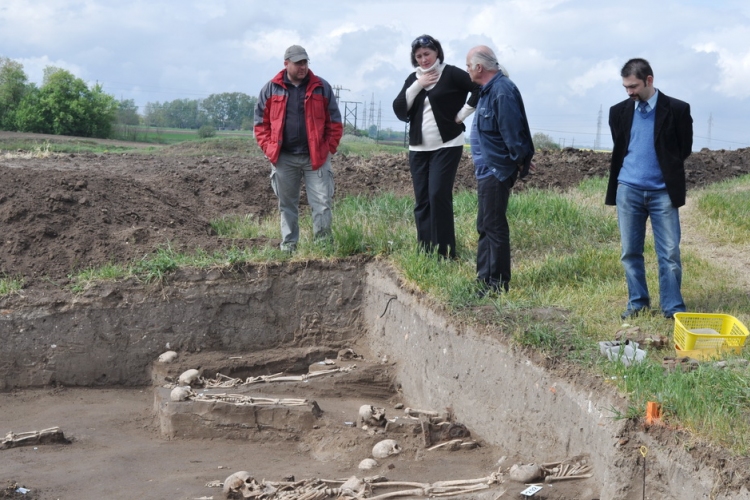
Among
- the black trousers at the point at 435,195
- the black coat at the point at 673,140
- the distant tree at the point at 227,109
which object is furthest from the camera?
the distant tree at the point at 227,109

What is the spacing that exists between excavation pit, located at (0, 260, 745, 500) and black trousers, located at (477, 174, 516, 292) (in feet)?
1.95

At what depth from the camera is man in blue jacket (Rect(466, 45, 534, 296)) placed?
6.37 metres

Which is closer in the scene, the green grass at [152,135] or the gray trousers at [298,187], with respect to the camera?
the gray trousers at [298,187]

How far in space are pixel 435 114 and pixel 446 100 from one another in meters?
0.16

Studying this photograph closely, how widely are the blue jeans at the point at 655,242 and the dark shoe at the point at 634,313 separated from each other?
3cm

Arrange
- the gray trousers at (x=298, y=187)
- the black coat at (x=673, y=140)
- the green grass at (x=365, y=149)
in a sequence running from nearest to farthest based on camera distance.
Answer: the black coat at (x=673, y=140) < the gray trousers at (x=298, y=187) < the green grass at (x=365, y=149)

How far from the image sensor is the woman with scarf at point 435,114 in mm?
7238

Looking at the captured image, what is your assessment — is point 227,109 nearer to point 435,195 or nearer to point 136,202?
point 136,202

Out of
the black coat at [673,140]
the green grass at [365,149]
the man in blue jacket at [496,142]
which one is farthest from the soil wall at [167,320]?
the green grass at [365,149]

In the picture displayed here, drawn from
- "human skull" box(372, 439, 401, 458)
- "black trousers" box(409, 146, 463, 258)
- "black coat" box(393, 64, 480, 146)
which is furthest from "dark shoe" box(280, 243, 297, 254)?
"human skull" box(372, 439, 401, 458)

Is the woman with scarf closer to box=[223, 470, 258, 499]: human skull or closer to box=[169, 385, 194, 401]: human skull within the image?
box=[169, 385, 194, 401]: human skull

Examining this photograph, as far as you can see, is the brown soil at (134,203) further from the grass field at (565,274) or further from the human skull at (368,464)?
the human skull at (368,464)

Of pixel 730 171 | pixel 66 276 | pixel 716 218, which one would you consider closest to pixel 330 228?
pixel 66 276

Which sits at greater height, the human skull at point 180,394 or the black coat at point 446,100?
the black coat at point 446,100
